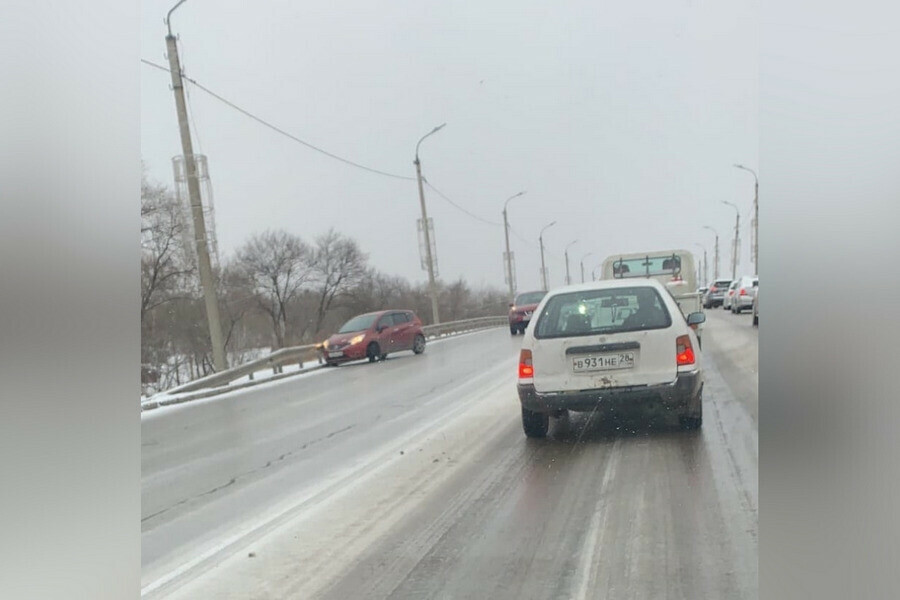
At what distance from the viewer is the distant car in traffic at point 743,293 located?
165cm

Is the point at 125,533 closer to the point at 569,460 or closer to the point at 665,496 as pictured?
the point at 569,460

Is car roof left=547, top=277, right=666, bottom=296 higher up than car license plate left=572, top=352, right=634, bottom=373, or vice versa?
car roof left=547, top=277, right=666, bottom=296

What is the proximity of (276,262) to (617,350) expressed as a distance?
41.9 inches

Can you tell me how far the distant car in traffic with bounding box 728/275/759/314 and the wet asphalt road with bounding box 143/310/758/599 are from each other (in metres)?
0.06

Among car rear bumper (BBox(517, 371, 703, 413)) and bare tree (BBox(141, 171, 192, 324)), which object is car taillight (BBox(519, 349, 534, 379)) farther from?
bare tree (BBox(141, 171, 192, 324))

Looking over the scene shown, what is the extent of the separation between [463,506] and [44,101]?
5.94 ft

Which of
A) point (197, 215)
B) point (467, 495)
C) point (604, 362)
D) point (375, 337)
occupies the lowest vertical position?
point (467, 495)

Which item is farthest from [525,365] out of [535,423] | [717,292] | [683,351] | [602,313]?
[717,292]

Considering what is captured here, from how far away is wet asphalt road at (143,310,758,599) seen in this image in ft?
6.24

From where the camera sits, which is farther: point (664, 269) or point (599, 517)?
point (599, 517)

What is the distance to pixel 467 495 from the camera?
2.53m

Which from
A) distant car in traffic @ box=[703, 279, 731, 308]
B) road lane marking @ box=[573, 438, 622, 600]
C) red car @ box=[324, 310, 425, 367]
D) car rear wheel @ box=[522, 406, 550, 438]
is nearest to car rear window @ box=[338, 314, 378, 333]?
red car @ box=[324, 310, 425, 367]

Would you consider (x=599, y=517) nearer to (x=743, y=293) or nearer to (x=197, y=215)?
(x=743, y=293)

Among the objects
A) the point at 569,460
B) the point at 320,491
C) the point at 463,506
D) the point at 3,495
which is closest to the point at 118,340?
the point at 3,495
